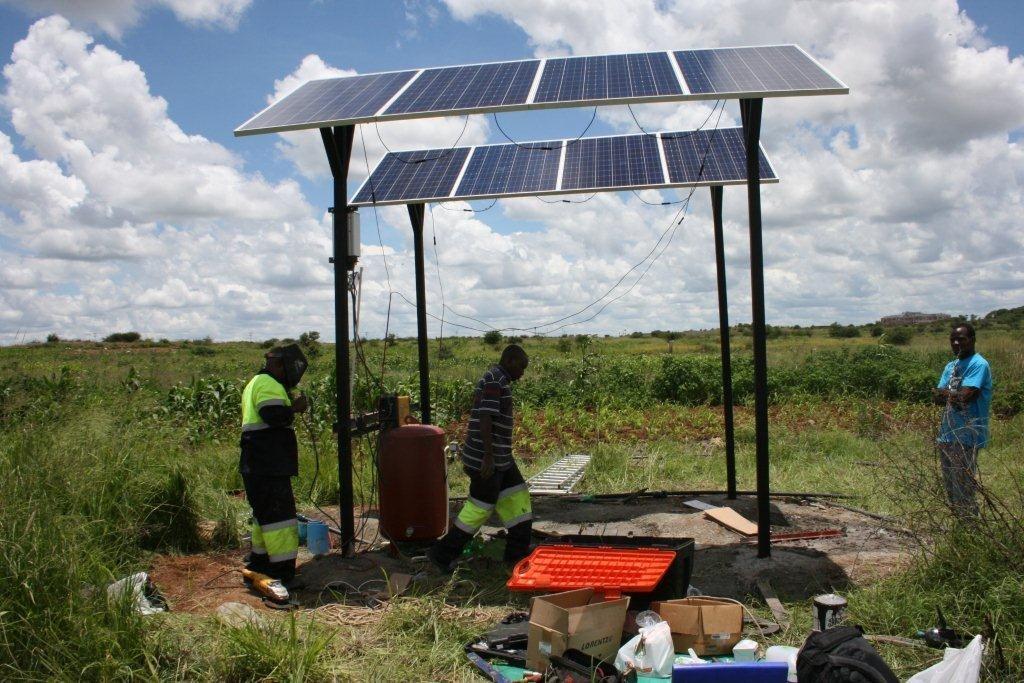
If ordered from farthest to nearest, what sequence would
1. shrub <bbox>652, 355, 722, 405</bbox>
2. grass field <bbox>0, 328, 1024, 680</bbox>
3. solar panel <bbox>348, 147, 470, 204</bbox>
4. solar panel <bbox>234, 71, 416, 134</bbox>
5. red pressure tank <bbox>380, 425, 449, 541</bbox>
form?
1. shrub <bbox>652, 355, 722, 405</bbox>
2. solar panel <bbox>348, 147, 470, 204</bbox>
3. red pressure tank <bbox>380, 425, 449, 541</bbox>
4. solar panel <bbox>234, 71, 416, 134</bbox>
5. grass field <bbox>0, 328, 1024, 680</bbox>

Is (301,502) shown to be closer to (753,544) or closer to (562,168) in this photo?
(562,168)

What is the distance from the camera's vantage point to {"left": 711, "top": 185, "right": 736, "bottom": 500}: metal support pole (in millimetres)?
9781

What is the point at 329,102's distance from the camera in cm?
775

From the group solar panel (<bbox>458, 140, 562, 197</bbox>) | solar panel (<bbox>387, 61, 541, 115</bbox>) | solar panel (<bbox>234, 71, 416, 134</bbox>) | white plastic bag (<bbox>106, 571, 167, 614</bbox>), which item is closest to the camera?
white plastic bag (<bbox>106, 571, 167, 614</bbox>)

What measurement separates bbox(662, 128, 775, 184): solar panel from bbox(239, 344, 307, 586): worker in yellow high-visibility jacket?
5.22 meters

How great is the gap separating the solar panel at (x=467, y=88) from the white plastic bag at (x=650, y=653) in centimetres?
440

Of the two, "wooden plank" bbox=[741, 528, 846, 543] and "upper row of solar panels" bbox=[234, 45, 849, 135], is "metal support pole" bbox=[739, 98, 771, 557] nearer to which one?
"upper row of solar panels" bbox=[234, 45, 849, 135]

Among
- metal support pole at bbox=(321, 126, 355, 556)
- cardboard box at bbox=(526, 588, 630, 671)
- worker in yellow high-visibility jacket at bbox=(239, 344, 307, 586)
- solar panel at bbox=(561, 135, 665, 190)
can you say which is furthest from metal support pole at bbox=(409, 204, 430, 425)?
cardboard box at bbox=(526, 588, 630, 671)

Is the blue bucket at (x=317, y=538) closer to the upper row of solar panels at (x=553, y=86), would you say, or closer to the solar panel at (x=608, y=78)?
the upper row of solar panels at (x=553, y=86)

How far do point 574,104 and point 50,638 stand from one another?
17.4 feet

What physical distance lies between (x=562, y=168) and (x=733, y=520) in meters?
4.88

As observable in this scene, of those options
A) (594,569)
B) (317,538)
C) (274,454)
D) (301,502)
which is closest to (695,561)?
(594,569)

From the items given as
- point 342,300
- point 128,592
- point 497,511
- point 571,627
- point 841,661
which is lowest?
point 571,627

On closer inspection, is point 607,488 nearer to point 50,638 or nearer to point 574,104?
point 574,104
